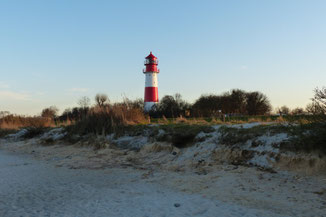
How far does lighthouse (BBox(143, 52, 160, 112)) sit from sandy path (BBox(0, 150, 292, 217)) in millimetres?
35828

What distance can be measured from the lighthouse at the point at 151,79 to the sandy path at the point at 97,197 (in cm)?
3583

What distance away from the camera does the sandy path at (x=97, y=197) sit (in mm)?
3855

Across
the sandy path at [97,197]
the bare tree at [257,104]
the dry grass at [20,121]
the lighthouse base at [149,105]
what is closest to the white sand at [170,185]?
the sandy path at [97,197]

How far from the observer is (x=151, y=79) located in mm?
44125

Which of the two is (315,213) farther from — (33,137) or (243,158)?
(33,137)

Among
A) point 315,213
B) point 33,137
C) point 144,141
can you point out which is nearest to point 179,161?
point 144,141

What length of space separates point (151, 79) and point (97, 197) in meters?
40.0

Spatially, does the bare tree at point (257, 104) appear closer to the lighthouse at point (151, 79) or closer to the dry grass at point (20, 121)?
the lighthouse at point (151, 79)

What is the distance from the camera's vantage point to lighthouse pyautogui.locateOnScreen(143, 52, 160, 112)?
42.8 metres

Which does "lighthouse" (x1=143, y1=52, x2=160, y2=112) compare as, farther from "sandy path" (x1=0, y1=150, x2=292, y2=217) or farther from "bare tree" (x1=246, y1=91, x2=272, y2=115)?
"sandy path" (x1=0, y1=150, x2=292, y2=217)

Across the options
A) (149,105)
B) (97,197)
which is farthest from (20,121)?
(149,105)

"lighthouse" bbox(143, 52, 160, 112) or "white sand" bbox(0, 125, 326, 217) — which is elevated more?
"lighthouse" bbox(143, 52, 160, 112)

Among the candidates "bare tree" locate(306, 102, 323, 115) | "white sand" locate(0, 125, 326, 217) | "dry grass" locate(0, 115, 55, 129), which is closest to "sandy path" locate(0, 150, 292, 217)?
"white sand" locate(0, 125, 326, 217)

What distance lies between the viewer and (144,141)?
31.5 feet
